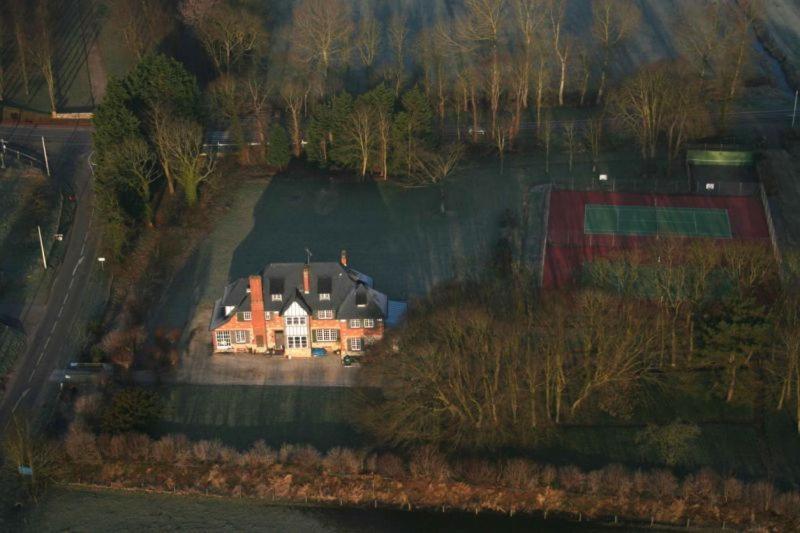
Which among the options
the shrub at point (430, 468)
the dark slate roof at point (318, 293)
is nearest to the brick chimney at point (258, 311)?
the dark slate roof at point (318, 293)

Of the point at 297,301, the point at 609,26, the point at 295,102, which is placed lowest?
the point at 297,301

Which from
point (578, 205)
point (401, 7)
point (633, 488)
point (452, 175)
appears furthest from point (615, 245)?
point (401, 7)

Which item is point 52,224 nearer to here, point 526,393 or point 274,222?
point 274,222

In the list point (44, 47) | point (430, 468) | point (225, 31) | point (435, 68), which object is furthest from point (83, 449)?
point (435, 68)

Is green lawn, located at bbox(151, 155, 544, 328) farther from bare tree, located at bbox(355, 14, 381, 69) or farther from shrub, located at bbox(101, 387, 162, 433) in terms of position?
bare tree, located at bbox(355, 14, 381, 69)

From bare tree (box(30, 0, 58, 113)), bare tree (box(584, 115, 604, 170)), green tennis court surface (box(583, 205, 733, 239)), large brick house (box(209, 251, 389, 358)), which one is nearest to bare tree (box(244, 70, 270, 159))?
bare tree (box(30, 0, 58, 113))

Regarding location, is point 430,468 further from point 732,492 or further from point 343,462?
point 732,492

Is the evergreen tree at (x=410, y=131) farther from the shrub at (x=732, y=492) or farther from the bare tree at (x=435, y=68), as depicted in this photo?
the shrub at (x=732, y=492)
